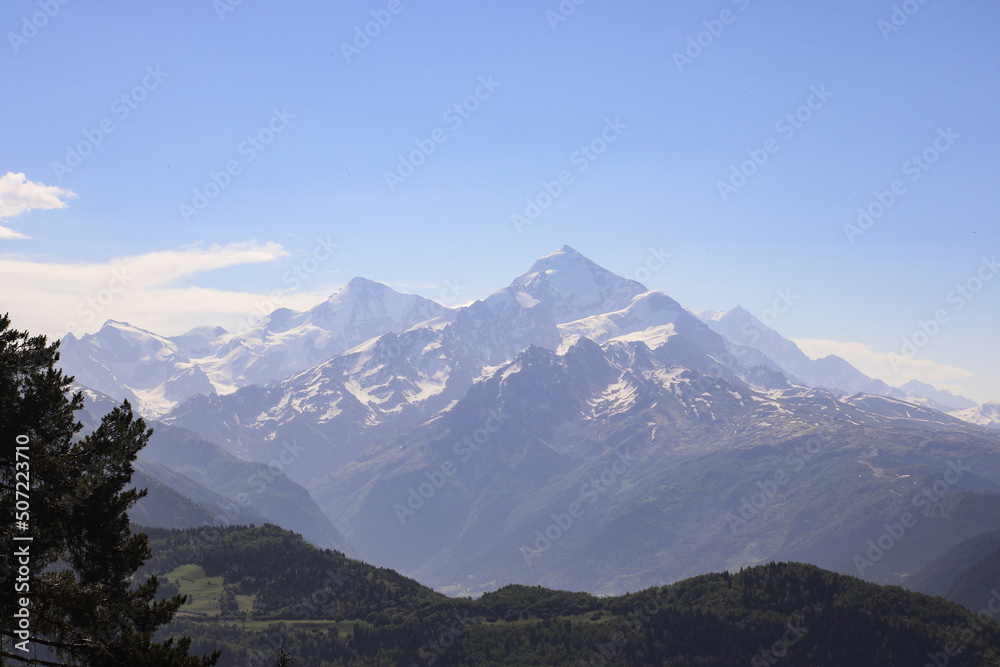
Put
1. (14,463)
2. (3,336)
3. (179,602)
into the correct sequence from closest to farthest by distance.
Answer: (14,463)
(3,336)
(179,602)

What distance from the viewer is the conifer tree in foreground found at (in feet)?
119

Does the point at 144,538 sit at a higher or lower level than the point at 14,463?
lower

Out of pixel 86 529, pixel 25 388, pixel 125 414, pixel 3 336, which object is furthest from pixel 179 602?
pixel 3 336

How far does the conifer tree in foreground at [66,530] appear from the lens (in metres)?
36.1

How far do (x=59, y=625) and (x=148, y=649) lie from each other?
4.25m

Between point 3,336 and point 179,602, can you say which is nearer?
point 3,336

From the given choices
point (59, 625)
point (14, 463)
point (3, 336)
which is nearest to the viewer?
point (59, 625)

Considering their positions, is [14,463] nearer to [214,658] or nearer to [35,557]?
[35,557]

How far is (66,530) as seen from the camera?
41.2 metres

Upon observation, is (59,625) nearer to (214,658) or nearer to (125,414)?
(214,658)

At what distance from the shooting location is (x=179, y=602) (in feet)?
146

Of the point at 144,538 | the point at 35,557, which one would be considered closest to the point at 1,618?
the point at 35,557

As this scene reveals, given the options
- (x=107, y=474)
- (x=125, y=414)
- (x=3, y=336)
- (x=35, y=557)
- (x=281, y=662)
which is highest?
(x=3, y=336)

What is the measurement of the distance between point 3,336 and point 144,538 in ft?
46.2
